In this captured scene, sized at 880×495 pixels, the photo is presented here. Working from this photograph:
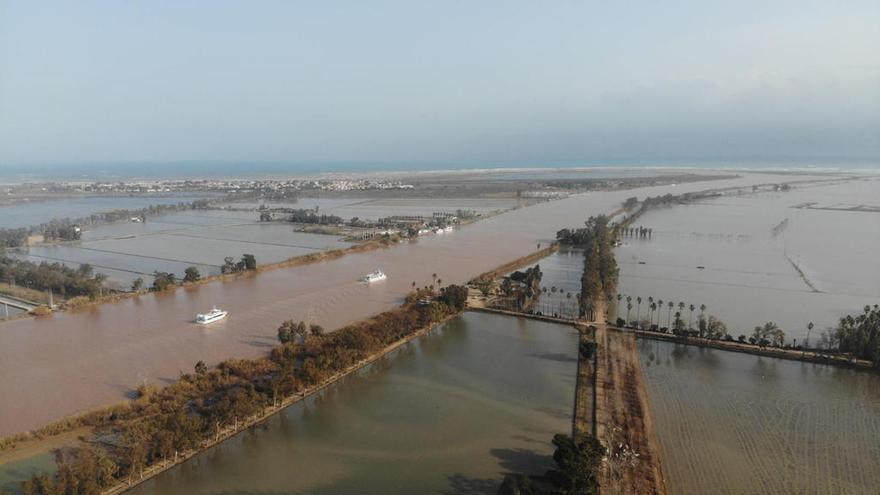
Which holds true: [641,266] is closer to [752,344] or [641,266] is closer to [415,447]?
[752,344]

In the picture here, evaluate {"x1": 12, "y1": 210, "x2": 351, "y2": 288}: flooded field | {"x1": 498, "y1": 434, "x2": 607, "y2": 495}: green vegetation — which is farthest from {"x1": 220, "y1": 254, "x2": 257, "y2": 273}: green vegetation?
{"x1": 498, "y1": 434, "x2": 607, "y2": 495}: green vegetation

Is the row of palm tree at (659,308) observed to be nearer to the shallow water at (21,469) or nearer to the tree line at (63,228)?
the shallow water at (21,469)

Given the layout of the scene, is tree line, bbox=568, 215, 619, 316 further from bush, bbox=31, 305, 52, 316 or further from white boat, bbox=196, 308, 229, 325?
bush, bbox=31, 305, 52, 316

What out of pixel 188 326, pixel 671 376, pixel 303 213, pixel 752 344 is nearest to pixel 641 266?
pixel 752 344

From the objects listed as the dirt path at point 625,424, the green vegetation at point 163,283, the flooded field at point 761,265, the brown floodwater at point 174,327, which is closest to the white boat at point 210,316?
the brown floodwater at point 174,327

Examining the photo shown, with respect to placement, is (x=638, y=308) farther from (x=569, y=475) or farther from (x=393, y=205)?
(x=393, y=205)
